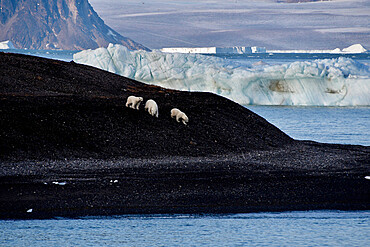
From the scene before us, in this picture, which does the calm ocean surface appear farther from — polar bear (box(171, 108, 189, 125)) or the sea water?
polar bear (box(171, 108, 189, 125))

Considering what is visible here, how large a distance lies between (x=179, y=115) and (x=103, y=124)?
2.13m

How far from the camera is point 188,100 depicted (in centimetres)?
1859

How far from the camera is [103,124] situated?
50.2 feet

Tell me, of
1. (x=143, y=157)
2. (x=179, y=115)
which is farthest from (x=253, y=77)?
(x=143, y=157)

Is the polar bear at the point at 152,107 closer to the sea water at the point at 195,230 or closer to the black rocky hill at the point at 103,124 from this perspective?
the black rocky hill at the point at 103,124

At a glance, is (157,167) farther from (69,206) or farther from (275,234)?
(275,234)

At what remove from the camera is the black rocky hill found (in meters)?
14.1

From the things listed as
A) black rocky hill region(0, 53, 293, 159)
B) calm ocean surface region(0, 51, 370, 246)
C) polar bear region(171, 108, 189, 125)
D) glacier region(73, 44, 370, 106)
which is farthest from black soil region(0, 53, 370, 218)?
glacier region(73, 44, 370, 106)

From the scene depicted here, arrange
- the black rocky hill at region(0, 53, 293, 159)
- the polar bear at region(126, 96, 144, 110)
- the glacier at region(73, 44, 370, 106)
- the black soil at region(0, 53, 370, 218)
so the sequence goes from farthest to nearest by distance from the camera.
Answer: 1. the glacier at region(73, 44, 370, 106)
2. the polar bear at region(126, 96, 144, 110)
3. the black rocky hill at region(0, 53, 293, 159)
4. the black soil at region(0, 53, 370, 218)

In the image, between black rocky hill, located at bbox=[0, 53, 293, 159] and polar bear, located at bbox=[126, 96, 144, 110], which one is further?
polar bear, located at bbox=[126, 96, 144, 110]

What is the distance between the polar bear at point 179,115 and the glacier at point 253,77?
16.9 meters

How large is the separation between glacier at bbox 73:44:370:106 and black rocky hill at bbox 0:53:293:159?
1405cm

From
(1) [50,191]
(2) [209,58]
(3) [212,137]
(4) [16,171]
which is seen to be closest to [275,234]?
(1) [50,191]

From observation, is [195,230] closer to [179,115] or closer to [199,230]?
[199,230]
